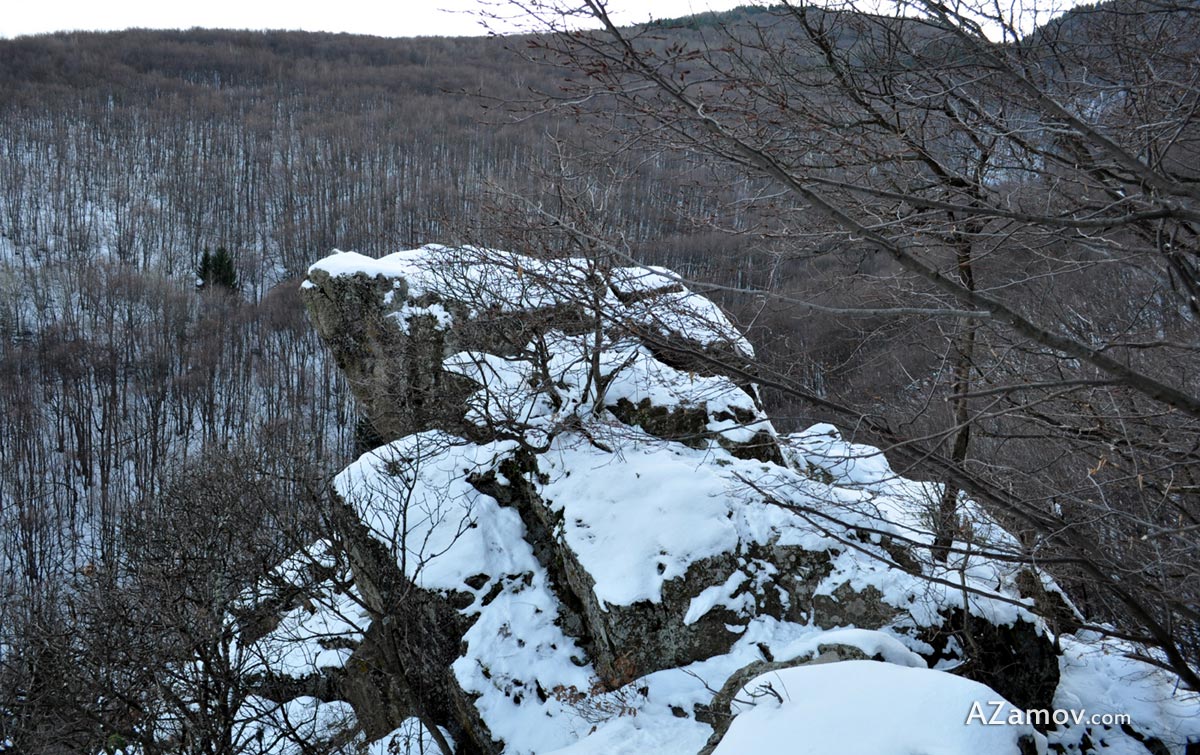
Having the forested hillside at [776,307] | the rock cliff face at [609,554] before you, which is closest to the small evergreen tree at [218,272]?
the forested hillside at [776,307]

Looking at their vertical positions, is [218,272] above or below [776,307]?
below

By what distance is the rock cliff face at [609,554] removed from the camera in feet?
23.0

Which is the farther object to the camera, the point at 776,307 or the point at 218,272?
the point at 218,272

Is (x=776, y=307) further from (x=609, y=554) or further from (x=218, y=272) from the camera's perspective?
(x=218, y=272)

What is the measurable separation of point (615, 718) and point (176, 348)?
4734 centimetres

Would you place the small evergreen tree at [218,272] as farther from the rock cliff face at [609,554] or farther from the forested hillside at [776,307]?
the rock cliff face at [609,554]

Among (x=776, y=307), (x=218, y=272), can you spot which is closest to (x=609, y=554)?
(x=776, y=307)

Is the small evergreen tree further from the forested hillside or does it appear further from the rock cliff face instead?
the rock cliff face

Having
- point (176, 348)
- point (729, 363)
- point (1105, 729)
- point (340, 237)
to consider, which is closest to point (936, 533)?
point (729, 363)

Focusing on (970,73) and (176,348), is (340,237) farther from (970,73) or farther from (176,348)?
(970,73)

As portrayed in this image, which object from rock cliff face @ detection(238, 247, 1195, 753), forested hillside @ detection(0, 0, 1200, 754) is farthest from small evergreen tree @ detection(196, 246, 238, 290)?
rock cliff face @ detection(238, 247, 1195, 753)

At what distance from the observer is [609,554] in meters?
8.29

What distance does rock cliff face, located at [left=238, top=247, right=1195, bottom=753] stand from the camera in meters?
7.00

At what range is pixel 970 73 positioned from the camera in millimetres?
3949
